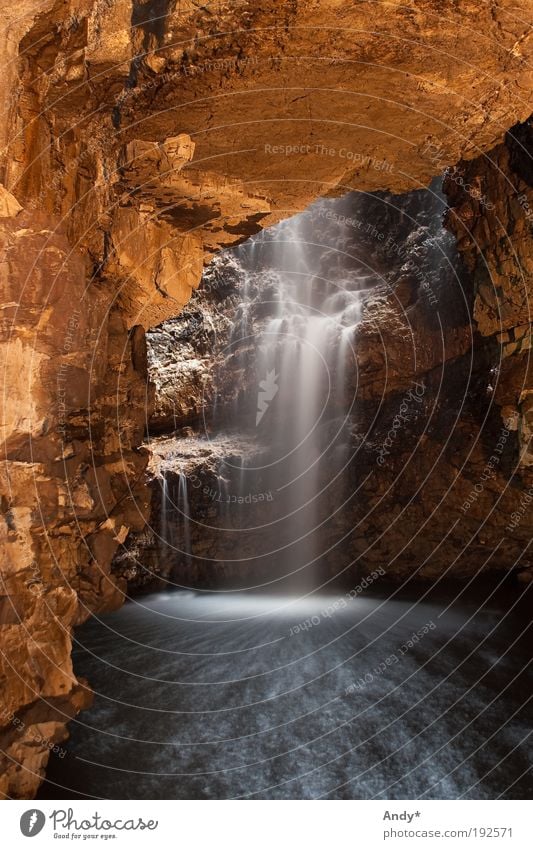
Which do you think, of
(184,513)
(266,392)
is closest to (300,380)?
(266,392)

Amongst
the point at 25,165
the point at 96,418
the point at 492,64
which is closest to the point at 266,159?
the point at 492,64

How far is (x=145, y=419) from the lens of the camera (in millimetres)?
9938

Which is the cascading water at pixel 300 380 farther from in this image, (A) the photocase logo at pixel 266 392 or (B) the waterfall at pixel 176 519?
(B) the waterfall at pixel 176 519

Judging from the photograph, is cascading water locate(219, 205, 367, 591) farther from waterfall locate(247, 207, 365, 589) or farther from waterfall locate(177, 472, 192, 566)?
waterfall locate(177, 472, 192, 566)

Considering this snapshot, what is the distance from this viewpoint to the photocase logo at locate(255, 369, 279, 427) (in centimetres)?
1848
